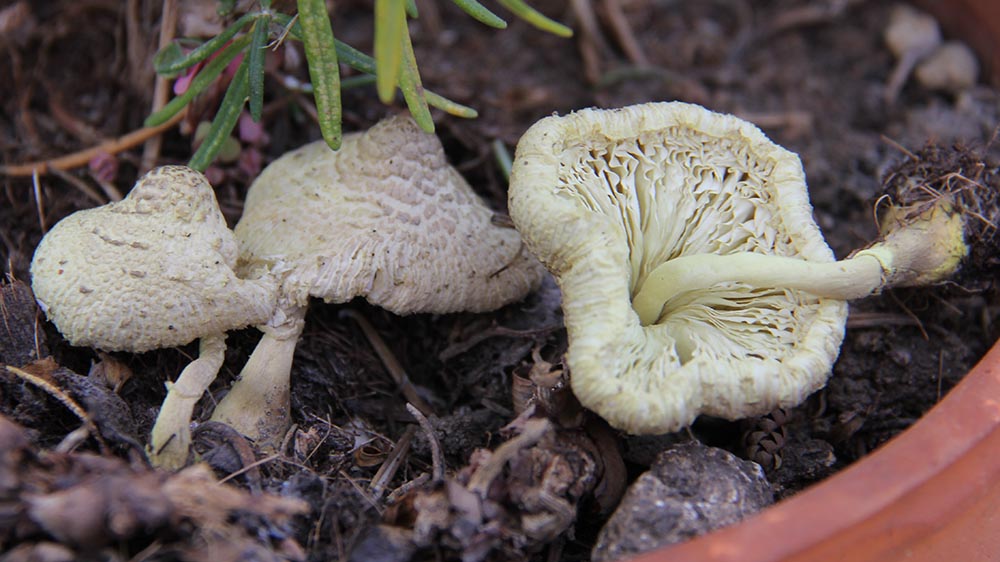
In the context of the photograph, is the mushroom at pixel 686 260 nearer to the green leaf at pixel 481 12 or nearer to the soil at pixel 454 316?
the soil at pixel 454 316

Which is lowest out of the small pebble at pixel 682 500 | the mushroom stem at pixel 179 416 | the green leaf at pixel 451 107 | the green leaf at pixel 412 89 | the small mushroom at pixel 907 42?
the small pebble at pixel 682 500

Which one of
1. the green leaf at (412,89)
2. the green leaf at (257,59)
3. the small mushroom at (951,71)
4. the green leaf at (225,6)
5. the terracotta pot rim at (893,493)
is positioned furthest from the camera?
the small mushroom at (951,71)

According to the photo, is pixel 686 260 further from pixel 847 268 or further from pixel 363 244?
pixel 363 244

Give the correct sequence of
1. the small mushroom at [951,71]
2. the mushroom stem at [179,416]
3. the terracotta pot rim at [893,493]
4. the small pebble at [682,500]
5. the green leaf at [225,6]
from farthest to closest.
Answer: the small mushroom at [951,71]
the green leaf at [225,6]
the mushroom stem at [179,416]
the small pebble at [682,500]
the terracotta pot rim at [893,493]

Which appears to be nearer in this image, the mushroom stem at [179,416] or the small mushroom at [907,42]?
the mushroom stem at [179,416]

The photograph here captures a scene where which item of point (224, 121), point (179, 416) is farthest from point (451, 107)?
point (179, 416)

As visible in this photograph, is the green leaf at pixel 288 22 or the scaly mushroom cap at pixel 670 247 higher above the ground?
the green leaf at pixel 288 22

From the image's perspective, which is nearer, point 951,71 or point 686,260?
point 686,260

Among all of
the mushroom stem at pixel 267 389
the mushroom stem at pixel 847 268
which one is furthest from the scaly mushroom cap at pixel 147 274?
the mushroom stem at pixel 847 268
